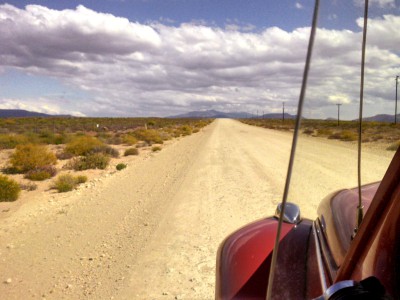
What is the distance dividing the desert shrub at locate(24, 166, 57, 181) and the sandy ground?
6.31ft

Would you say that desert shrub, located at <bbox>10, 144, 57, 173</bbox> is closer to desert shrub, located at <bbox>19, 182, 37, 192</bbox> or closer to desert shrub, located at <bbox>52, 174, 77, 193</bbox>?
desert shrub, located at <bbox>19, 182, 37, 192</bbox>

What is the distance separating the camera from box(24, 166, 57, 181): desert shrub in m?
10.6

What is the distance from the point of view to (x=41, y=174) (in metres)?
10.7

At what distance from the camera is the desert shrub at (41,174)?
34.8 feet

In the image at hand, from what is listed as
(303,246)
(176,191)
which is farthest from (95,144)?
(303,246)

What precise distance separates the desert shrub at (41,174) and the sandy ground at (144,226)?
1.92 meters

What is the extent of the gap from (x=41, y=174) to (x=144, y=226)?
20.2ft

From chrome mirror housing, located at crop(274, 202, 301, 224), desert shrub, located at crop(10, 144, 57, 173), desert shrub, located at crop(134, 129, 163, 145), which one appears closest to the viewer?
chrome mirror housing, located at crop(274, 202, 301, 224)

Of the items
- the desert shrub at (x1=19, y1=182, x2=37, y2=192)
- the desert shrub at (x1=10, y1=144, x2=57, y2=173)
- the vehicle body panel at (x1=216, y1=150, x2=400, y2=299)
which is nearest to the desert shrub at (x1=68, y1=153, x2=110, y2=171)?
the desert shrub at (x1=10, y1=144, x2=57, y2=173)

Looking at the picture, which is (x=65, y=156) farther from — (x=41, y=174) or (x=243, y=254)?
(x=243, y=254)

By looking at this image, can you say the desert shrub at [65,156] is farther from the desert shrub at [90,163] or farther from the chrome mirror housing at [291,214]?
the chrome mirror housing at [291,214]

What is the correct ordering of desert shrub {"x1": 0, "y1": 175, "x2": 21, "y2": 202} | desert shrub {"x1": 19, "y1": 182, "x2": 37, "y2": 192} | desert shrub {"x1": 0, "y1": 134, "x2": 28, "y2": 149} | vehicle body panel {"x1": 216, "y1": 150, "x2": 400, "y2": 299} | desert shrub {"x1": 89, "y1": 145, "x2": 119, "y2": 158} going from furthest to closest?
desert shrub {"x1": 0, "y1": 134, "x2": 28, "y2": 149} → desert shrub {"x1": 89, "y1": 145, "x2": 119, "y2": 158} → desert shrub {"x1": 19, "y1": 182, "x2": 37, "y2": 192} → desert shrub {"x1": 0, "y1": 175, "x2": 21, "y2": 202} → vehicle body panel {"x1": 216, "y1": 150, "x2": 400, "y2": 299}

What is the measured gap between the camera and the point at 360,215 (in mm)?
1446

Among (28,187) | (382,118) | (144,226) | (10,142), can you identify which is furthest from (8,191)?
(10,142)
